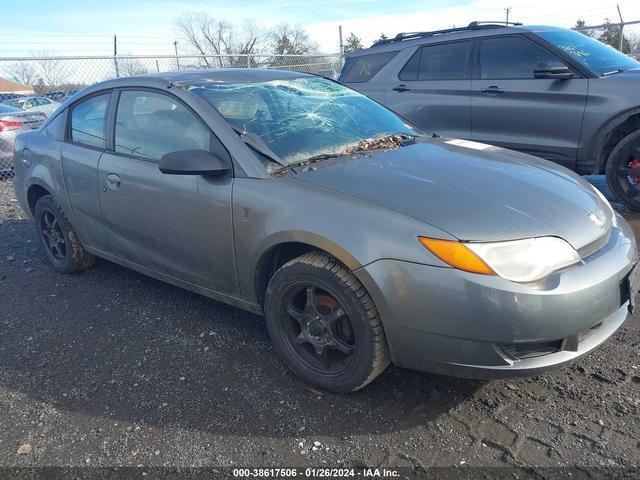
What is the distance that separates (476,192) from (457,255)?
499 mm

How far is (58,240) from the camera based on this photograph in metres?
4.55

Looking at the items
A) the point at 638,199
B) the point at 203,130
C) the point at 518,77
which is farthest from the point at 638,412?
the point at 518,77

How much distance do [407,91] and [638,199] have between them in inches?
111

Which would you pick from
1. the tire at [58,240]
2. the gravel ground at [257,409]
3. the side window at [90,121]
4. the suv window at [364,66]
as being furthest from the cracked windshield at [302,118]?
the suv window at [364,66]

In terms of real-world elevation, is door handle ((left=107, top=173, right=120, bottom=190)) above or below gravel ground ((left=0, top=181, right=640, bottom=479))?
above

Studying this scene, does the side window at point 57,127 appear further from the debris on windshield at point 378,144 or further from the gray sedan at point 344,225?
the debris on windshield at point 378,144

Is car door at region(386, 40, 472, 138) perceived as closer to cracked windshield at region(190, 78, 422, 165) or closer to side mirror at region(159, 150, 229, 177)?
cracked windshield at region(190, 78, 422, 165)

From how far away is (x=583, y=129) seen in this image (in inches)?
211

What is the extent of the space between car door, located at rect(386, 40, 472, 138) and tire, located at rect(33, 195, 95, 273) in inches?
160

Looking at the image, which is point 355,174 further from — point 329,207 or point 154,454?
point 154,454

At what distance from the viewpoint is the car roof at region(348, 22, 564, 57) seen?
19.5 feet

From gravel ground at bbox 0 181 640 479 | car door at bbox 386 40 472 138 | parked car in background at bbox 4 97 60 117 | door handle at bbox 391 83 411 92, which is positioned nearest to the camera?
gravel ground at bbox 0 181 640 479

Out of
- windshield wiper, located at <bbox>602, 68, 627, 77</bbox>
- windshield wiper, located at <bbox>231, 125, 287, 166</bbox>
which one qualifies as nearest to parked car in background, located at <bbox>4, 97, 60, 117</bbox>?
windshield wiper, located at <bbox>602, 68, 627, 77</bbox>

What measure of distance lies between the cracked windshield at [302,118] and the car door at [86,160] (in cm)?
99
